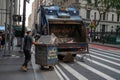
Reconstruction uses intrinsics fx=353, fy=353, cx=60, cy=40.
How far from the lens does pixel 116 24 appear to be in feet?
311

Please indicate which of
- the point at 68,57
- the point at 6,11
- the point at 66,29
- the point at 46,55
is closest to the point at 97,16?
the point at 6,11

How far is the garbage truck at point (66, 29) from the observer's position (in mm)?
21094

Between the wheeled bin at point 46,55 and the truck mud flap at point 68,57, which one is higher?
→ the wheeled bin at point 46,55

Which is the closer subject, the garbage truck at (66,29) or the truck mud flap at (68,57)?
the truck mud flap at (68,57)

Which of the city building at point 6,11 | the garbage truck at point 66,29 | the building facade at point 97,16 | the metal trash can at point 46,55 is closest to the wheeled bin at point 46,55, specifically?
the metal trash can at point 46,55

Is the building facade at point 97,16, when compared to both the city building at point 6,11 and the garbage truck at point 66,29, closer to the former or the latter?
the city building at point 6,11

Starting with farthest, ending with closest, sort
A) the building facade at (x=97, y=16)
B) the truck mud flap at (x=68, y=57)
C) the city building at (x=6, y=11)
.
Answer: the building facade at (x=97, y=16) < the city building at (x=6, y=11) < the truck mud flap at (x=68, y=57)

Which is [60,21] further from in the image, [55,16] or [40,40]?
[40,40]

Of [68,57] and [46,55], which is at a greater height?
[46,55]

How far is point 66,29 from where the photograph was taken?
2295 centimetres

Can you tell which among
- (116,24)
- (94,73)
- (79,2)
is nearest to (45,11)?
(94,73)

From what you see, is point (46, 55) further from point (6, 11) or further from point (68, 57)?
point (6, 11)

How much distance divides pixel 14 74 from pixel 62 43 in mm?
7460

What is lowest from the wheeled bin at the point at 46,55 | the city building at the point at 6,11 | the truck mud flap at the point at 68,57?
the truck mud flap at the point at 68,57
